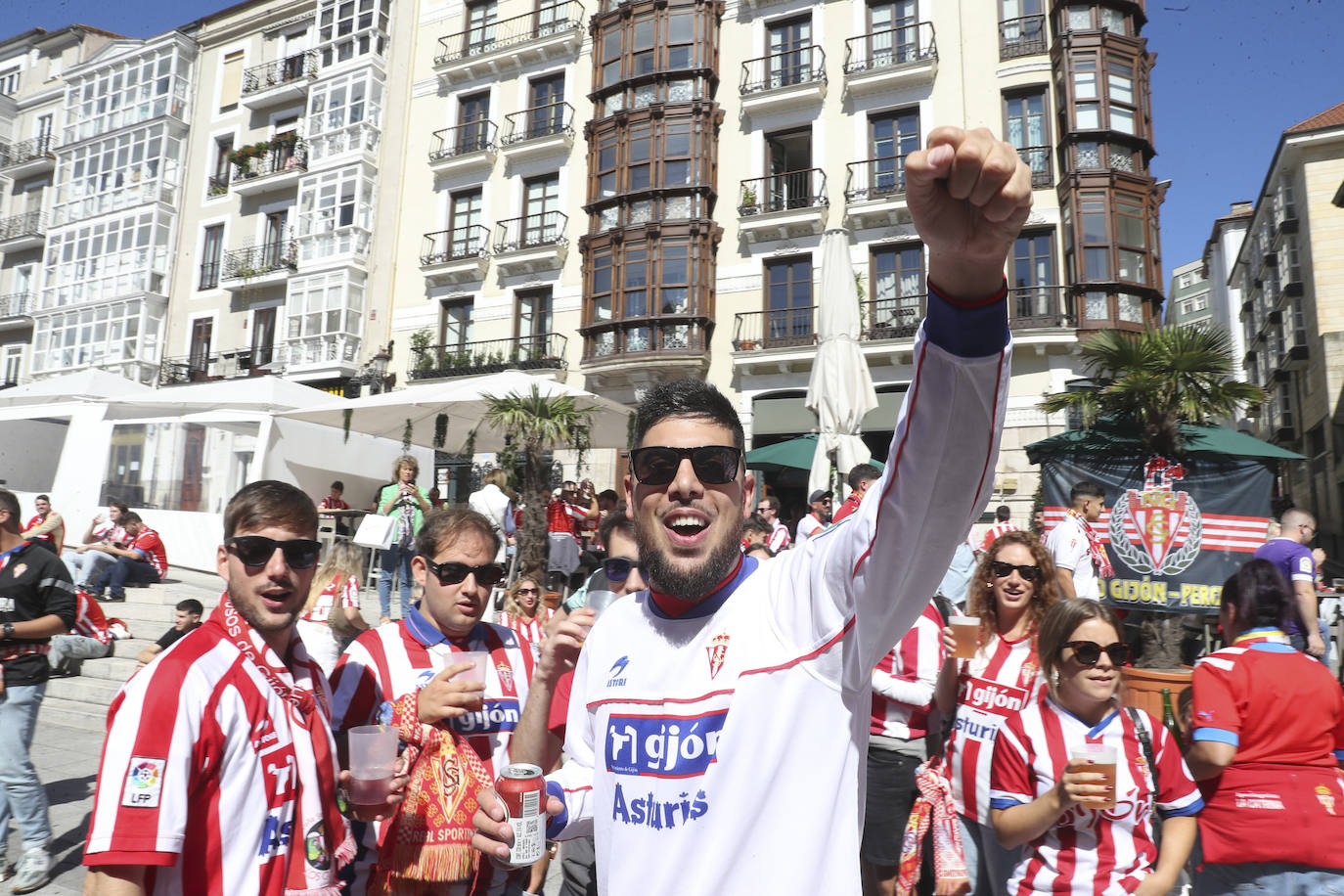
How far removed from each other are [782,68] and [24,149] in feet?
114

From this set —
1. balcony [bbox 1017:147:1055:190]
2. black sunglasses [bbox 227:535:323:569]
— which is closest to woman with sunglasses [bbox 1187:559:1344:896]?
black sunglasses [bbox 227:535:323:569]

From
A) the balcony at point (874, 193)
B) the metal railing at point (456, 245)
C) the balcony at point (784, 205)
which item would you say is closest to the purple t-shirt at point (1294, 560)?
the balcony at point (874, 193)

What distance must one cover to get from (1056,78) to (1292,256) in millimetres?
18827

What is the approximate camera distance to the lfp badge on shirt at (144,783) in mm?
1951

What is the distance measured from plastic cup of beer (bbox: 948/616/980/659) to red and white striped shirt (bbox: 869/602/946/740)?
390mm

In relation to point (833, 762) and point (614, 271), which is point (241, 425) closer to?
point (614, 271)

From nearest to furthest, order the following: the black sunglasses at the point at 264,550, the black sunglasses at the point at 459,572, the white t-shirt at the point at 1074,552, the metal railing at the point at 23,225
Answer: the black sunglasses at the point at 264,550 < the black sunglasses at the point at 459,572 < the white t-shirt at the point at 1074,552 < the metal railing at the point at 23,225

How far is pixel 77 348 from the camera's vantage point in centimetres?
3155

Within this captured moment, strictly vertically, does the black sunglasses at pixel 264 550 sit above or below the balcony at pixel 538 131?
below

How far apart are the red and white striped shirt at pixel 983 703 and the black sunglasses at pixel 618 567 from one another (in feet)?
5.76

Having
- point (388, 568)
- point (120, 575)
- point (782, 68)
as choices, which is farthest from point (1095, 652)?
point (782, 68)

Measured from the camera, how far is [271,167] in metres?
28.7

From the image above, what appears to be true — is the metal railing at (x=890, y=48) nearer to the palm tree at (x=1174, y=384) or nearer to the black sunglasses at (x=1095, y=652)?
the palm tree at (x=1174, y=384)

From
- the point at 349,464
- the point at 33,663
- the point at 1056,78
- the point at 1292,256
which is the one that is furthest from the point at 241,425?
the point at 1292,256
